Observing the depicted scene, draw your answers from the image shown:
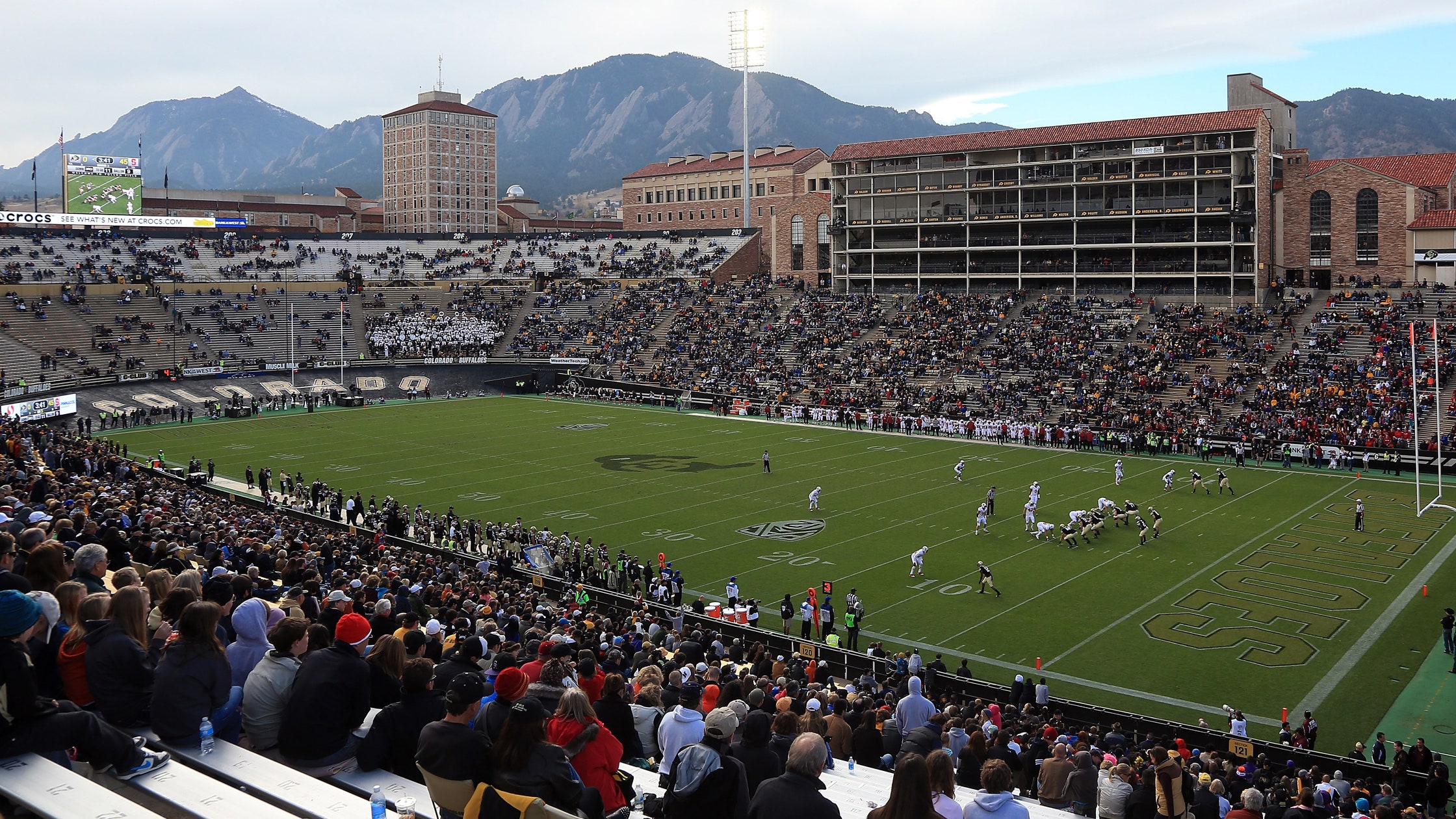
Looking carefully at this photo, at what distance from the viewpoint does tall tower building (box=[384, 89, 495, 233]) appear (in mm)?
155000

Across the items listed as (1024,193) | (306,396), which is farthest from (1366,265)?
(306,396)

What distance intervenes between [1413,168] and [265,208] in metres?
117

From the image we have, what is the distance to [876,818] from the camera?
5.65 meters

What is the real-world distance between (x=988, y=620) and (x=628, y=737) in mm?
17565

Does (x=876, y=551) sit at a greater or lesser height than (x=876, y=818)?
lesser

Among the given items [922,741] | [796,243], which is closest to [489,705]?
[922,741]

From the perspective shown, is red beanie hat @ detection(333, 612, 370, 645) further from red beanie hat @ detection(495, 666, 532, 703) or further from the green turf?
the green turf

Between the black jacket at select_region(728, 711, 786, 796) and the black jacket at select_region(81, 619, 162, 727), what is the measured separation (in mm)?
3679

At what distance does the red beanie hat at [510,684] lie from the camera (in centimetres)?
615

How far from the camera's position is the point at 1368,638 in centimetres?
2308

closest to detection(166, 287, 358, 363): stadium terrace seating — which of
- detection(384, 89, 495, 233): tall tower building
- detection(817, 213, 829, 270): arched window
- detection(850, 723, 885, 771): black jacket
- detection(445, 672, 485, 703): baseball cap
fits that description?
detection(817, 213, 829, 270): arched window

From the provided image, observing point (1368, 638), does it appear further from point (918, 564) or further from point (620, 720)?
point (620, 720)

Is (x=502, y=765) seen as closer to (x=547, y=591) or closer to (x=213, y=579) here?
(x=213, y=579)

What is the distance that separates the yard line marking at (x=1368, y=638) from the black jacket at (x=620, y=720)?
15.7 metres
